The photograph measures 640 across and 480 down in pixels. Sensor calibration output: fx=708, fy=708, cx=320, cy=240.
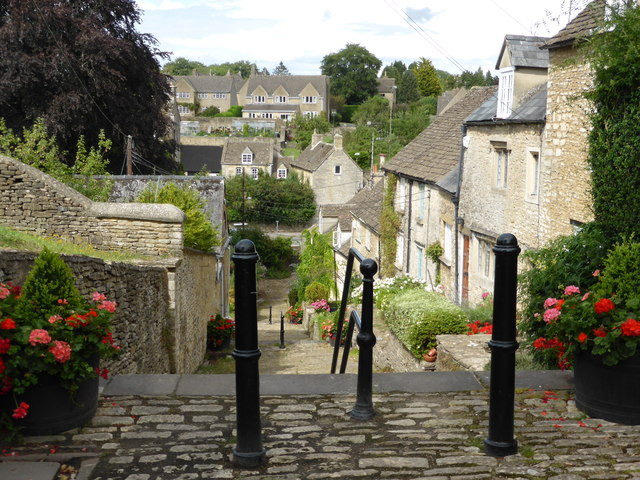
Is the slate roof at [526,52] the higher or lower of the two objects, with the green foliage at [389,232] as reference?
higher

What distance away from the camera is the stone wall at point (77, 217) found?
12.5m

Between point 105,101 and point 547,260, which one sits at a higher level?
point 105,101

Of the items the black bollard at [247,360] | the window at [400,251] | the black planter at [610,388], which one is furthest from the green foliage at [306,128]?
the black bollard at [247,360]

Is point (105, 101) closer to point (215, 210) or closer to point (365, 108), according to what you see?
point (215, 210)

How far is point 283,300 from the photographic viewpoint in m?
44.5

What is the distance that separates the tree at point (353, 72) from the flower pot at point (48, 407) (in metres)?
114

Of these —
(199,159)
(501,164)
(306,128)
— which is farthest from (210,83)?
(501,164)

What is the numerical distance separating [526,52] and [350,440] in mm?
14220

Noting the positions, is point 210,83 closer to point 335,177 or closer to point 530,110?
point 335,177

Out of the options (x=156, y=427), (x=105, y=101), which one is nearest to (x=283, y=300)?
(x=105, y=101)

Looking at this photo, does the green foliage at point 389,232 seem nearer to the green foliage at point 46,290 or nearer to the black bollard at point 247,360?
the green foliage at point 46,290

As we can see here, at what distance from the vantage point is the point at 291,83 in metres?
116

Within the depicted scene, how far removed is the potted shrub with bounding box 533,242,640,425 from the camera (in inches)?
172

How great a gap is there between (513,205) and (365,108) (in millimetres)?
81856
